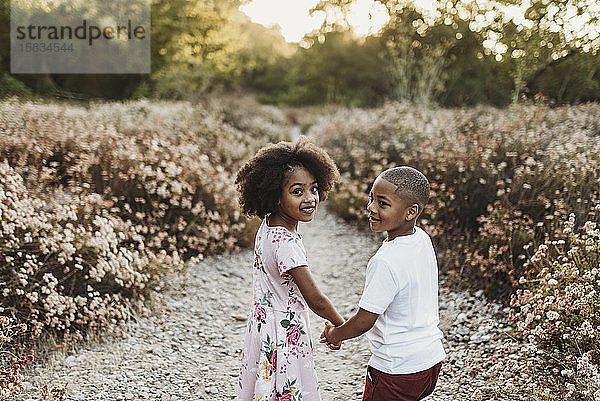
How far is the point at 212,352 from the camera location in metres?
4.08

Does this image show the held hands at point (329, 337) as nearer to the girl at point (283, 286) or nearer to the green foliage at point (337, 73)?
the girl at point (283, 286)

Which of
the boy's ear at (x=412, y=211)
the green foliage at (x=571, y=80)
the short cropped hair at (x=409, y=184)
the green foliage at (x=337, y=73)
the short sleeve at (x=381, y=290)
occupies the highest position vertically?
the green foliage at (x=337, y=73)

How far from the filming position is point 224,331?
447 centimetres

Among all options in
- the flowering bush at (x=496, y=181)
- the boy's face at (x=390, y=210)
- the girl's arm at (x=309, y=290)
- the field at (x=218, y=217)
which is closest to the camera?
the boy's face at (x=390, y=210)

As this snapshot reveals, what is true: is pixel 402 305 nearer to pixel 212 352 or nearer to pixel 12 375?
pixel 12 375

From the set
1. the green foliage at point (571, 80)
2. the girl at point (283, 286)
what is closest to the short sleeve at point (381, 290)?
the girl at point (283, 286)

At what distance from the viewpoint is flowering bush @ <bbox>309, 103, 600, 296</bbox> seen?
14.6 ft

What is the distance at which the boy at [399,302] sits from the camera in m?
1.92

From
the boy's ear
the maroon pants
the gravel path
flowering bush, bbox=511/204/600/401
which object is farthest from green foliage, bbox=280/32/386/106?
the maroon pants

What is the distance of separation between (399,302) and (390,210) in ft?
1.24

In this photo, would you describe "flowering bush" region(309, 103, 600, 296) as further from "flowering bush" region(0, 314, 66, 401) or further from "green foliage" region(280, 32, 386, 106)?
"green foliage" region(280, 32, 386, 106)

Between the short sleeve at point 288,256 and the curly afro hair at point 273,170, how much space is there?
0.22 metres

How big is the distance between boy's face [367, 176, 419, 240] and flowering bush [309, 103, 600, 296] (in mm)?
2418

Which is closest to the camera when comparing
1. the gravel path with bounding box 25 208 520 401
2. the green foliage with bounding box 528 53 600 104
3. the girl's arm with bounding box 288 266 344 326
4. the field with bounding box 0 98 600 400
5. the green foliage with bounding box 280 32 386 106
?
the girl's arm with bounding box 288 266 344 326
